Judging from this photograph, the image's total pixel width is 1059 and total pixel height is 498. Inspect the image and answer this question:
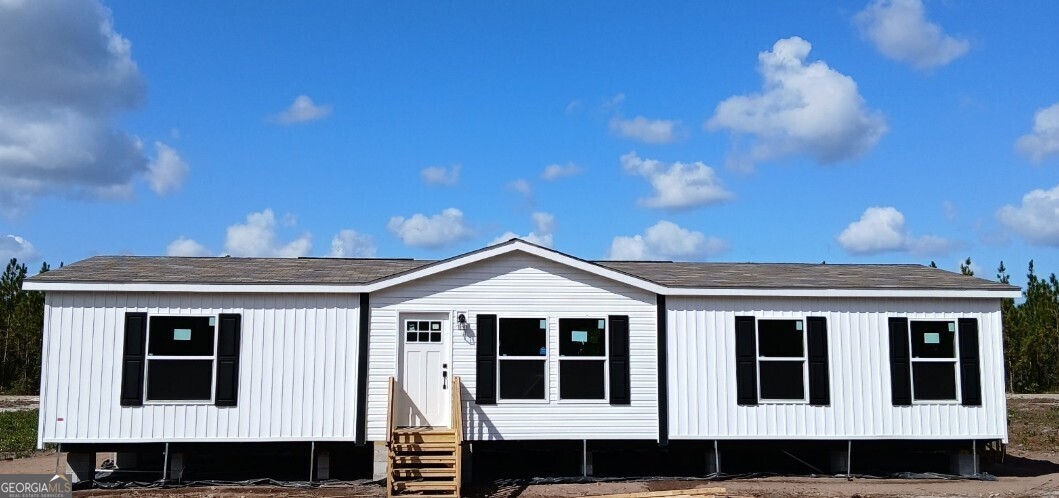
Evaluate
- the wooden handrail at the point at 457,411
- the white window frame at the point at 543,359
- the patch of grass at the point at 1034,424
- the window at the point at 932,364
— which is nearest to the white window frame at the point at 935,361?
the window at the point at 932,364

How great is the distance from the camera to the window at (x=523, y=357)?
14047 millimetres

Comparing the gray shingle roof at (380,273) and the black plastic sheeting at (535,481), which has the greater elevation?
the gray shingle roof at (380,273)

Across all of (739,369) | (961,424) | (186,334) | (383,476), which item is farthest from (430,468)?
(961,424)

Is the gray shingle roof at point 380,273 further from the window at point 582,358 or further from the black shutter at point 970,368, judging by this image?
the window at point 582,358

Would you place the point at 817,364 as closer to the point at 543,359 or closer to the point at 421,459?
the point at 543,359

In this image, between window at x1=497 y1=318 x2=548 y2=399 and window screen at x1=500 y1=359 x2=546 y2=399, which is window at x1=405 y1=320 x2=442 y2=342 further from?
window screen at x1=500 y1=359 x2=546 y2=399

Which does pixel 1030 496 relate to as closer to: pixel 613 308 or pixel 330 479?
pixel 613 308

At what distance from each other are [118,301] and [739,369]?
33.3 ft

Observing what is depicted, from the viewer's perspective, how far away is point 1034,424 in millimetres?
22391

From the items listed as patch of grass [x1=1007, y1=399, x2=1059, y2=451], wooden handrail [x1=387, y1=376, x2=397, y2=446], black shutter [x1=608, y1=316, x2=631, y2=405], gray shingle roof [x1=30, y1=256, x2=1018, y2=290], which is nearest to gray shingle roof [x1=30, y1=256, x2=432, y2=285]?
gray shingle roof [x1=30, y1=256, x2=1018, y2=290]

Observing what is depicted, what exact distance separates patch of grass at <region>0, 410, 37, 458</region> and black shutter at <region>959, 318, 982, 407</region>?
1813cm

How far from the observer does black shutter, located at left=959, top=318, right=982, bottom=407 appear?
47.3 ft

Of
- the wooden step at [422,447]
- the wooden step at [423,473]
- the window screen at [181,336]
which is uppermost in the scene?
the window screen at [181,336]

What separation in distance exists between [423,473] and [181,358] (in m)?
4.38
